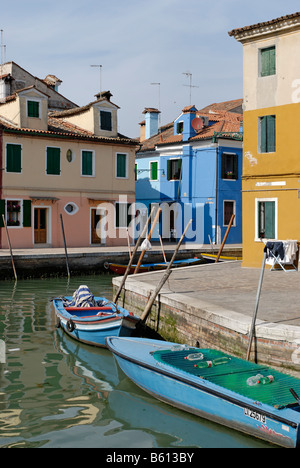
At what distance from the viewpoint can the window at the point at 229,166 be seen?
3394 centimetres

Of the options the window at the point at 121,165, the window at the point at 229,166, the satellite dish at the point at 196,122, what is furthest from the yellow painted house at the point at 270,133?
the satellite dish at the point at 196,122

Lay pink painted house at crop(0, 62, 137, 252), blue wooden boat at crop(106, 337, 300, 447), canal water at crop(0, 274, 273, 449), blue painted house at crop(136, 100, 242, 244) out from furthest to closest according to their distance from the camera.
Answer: blue painted house at crop(136, 100, 242, 244), pink painted house at crop(0, 62, 137, 252), canal water at crop(0, 274, 273, 449), blue wooden boat at crop(106, 337, 300, 447)

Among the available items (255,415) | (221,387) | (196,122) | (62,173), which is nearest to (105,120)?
(62,173)

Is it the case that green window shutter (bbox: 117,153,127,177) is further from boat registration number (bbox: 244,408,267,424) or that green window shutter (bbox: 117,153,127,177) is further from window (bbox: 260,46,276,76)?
boat registration number (bbox: 244,408,267,424)

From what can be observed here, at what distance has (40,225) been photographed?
2925 cm

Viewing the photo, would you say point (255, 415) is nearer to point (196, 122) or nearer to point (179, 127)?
point (196, 122)

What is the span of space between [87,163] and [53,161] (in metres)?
2.11

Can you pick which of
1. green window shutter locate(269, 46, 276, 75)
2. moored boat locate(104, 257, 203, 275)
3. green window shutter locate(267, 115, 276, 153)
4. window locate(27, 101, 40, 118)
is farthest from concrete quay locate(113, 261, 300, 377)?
window locate(27, 101, 40, 118)

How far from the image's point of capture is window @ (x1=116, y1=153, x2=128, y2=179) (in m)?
31.7

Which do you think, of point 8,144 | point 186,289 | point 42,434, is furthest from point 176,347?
point 8,144

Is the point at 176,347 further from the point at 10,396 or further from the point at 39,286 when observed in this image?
the point at 39,286

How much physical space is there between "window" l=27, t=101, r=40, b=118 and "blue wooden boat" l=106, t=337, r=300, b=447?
21.5 metres

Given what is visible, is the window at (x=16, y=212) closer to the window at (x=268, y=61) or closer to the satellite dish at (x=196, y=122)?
the satellite dish at (x=196, y=122)

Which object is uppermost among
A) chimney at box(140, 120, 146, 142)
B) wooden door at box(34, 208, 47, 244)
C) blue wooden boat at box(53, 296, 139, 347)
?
chimney at box(140, 120, 146, 142)
